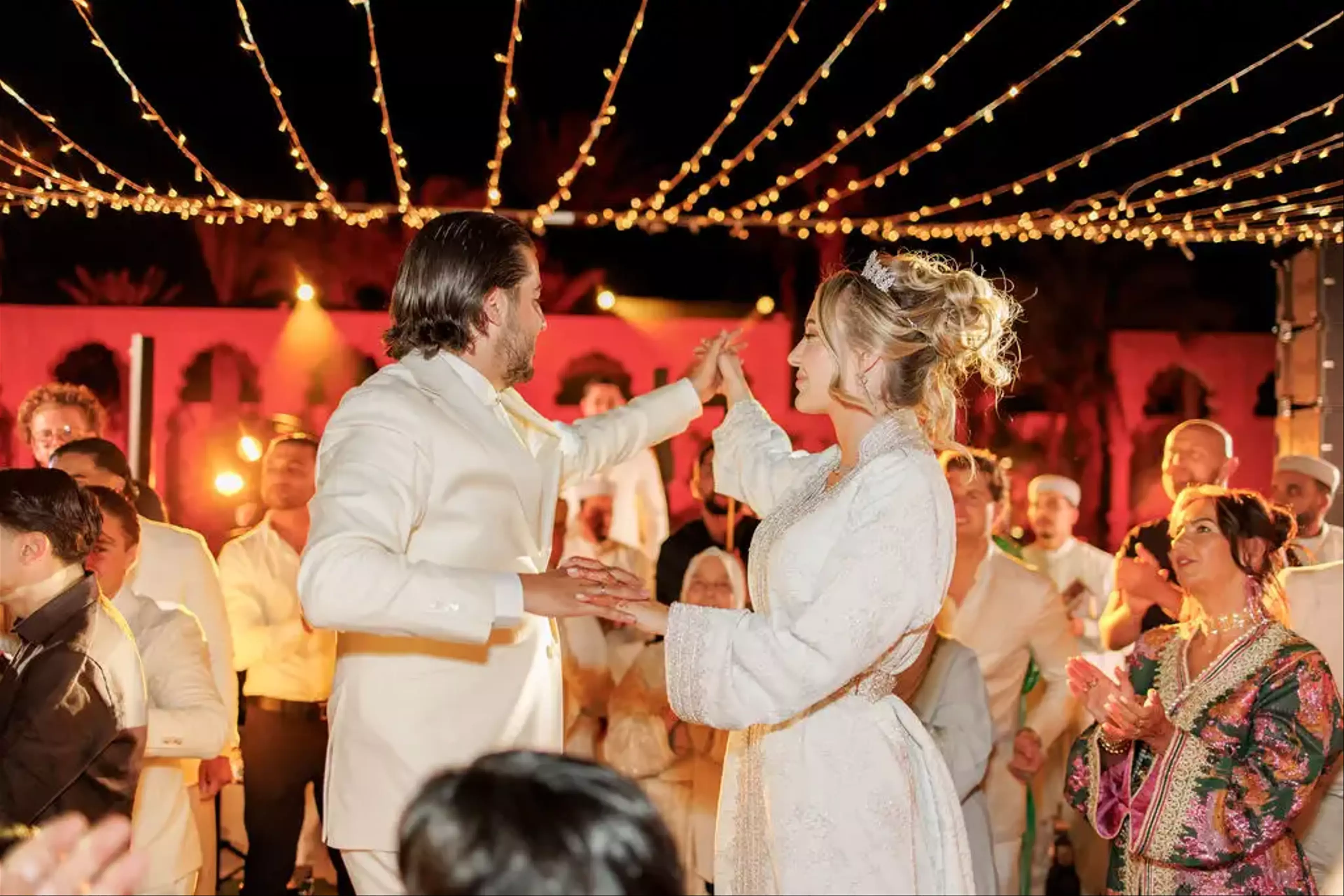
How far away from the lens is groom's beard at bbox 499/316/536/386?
299 centimetres

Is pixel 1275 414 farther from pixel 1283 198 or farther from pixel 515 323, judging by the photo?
pixel 515 323

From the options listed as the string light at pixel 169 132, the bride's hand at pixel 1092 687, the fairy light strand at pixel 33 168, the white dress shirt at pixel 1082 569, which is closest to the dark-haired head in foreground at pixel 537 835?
the bride's hand at pixel 1092 687

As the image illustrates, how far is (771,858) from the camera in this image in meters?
2.87

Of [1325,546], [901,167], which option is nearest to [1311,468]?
[1325,546]

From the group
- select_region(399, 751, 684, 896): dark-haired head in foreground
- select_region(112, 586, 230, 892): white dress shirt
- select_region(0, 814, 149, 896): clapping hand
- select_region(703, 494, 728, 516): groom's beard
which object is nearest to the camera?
select_region(399, 751, 684, 896): dark-haired head in foreground

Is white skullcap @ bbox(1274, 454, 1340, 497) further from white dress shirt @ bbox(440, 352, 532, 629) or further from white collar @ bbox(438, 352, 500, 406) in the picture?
white collar @ bbox(438, 352, 500, 406)

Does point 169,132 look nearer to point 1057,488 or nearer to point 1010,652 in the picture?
point 1010,652

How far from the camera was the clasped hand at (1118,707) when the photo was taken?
3.80 meters

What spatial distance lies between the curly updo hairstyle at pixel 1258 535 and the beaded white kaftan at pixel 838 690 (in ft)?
4.60

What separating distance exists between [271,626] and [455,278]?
318cm

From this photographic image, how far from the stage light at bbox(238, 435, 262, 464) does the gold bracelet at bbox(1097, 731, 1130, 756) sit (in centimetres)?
575

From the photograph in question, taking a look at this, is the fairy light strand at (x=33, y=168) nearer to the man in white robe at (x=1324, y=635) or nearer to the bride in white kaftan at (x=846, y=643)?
the bride in white kaftan at (x=846, y=643)

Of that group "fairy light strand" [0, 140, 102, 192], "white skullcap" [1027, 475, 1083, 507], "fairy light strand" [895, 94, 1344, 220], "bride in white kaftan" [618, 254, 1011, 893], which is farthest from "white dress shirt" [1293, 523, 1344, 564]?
"fairy light strand" [0, 140, 102, 192]

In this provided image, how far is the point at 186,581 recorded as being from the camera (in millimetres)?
4797
